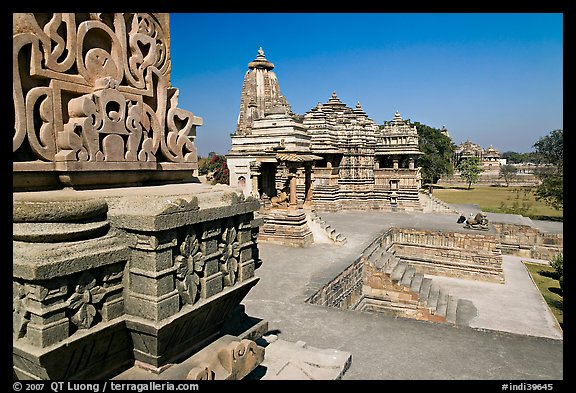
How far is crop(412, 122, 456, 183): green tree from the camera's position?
147 ft

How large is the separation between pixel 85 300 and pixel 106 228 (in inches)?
17.6

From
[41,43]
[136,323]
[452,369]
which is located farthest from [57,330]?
[452,369]

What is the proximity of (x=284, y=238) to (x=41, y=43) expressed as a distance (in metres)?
10.9

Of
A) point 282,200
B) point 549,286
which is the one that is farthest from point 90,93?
point 549,286

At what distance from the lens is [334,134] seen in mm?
22438

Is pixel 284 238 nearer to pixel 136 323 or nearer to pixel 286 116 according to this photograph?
pixel 286 116

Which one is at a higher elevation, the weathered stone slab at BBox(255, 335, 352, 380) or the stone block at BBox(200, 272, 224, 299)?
the stone block at BBox(200, 272, 224, 299)

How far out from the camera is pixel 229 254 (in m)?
2.95

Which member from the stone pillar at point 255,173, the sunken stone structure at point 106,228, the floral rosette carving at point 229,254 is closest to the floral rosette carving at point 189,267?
the sunken stone structure at point 106,228

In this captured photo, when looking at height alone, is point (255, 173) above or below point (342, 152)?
below

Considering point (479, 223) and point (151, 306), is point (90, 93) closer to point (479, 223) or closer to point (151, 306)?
point (151, 306)

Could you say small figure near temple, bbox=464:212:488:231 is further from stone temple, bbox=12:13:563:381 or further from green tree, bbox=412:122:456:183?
green tree, bbox=412:122:456:183

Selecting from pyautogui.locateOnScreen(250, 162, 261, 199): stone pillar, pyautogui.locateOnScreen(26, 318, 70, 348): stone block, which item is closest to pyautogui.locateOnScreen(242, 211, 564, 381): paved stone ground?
pyautogui.locateOnScreen(26, 318, 70, 348): stone block

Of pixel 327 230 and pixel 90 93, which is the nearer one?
pixel 90 93
